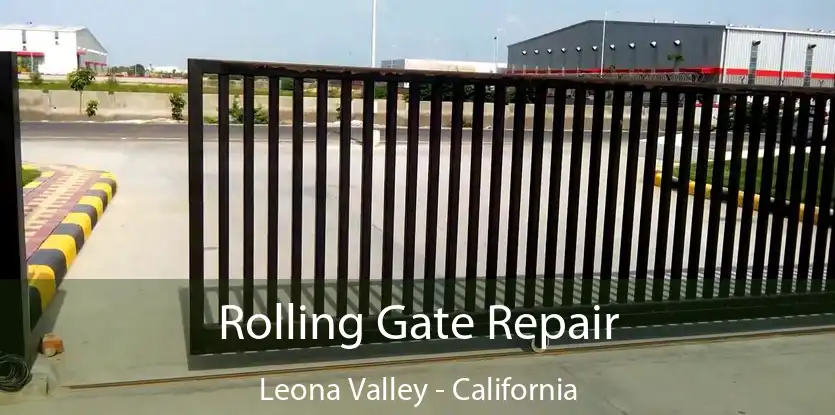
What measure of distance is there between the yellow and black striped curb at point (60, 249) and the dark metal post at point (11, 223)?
76 cm

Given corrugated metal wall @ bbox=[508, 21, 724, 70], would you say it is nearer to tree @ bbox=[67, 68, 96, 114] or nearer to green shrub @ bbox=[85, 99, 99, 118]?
green shrub @ bbox=[85, 99, 99, 118]

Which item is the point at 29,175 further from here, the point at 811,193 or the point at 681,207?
the point at 811,193

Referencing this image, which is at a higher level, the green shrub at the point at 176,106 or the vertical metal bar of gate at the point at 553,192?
the vertical metal bar of gate at the point at 553,192

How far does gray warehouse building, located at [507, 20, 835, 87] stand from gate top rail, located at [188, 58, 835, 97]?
143ft

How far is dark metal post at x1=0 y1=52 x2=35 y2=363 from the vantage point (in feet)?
11.8

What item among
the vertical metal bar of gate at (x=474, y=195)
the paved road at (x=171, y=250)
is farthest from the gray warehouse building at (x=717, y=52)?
the vertical metal bar of gate at (x=474, y=195)

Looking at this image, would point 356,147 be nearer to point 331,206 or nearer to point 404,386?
point 331,206

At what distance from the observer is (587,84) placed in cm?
434

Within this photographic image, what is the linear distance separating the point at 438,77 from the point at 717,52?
4709 cm

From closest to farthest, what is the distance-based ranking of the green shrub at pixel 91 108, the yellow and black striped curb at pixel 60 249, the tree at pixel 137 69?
the yellow and black striped curb at pixel 60 249 < the green shrub at pixel 91 108 < the tree at pixel 137 69

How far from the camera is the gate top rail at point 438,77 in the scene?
145 inches

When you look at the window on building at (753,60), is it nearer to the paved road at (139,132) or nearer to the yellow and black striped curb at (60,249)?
the paved road at (139,132)

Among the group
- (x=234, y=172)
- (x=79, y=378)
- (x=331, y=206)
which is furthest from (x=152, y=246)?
(x=234, y=172)

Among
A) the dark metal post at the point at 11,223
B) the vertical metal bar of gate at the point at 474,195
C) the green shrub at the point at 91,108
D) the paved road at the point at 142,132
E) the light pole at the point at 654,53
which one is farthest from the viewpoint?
the light pole at the point at 654,53
